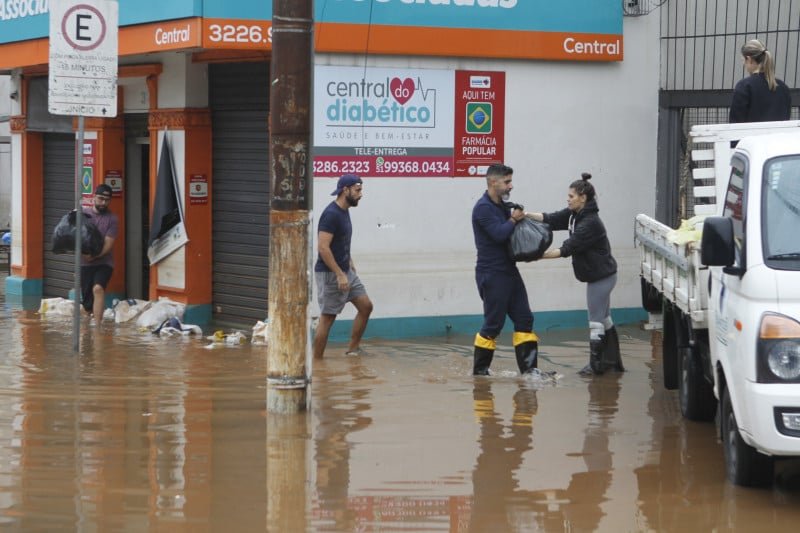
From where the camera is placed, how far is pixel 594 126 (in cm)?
1498

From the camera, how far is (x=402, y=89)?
13922 millimetres

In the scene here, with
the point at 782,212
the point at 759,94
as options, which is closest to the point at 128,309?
the point at 759,94

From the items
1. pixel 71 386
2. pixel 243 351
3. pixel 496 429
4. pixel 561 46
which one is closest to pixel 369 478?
pixel 496 429

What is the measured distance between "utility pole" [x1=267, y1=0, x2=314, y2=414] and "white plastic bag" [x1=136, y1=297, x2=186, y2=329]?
6.13 meters

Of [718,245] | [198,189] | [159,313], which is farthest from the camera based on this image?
[198,189]

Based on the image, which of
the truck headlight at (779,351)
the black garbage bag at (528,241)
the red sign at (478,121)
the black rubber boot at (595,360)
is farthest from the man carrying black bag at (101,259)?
the truck headlight at (779,351)

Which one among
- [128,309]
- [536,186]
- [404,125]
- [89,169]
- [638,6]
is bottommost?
[128,309]

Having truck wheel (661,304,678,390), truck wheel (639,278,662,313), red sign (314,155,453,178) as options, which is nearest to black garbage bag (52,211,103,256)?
red sign (314,155,453,178)

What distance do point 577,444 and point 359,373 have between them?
3.38 m

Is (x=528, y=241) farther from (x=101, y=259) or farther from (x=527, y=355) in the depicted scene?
(x=101, y=259)

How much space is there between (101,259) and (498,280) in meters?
5.50

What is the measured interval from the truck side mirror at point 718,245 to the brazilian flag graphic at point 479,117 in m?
7.23

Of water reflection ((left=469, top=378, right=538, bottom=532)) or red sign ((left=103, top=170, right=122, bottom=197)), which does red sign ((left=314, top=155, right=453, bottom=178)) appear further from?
red sign ((left=103, top=170, right=122, bottom=197))

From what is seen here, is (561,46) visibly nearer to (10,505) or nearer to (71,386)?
(71,386)
